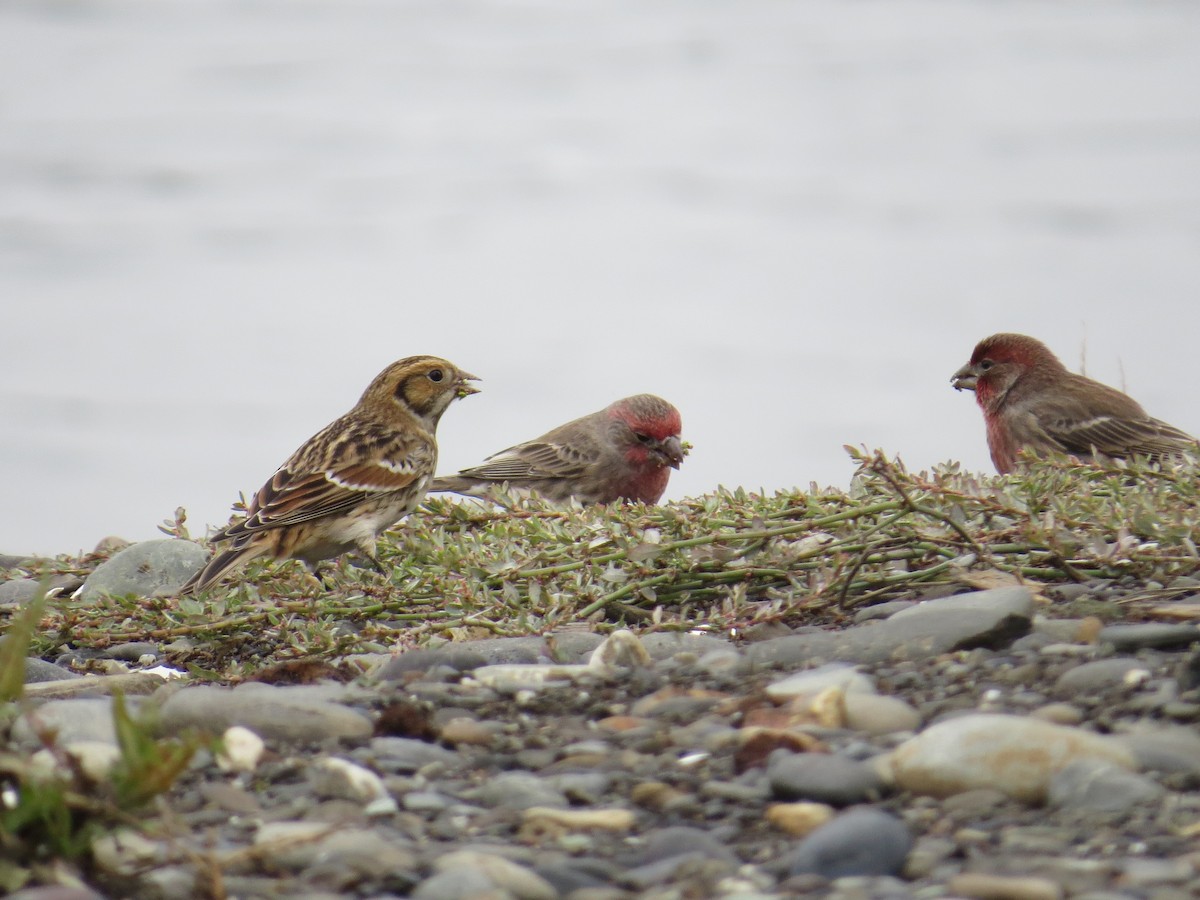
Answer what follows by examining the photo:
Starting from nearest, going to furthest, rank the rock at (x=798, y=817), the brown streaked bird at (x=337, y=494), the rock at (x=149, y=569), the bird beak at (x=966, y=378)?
the rock at (x=798, y=817) → the rock at (x=149, y=569) → the brown streaked bird at (x=337, y=494) → the bird beak at (x=966, y=378)

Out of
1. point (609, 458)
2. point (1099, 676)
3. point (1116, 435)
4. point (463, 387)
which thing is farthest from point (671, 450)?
point (1099, 676)

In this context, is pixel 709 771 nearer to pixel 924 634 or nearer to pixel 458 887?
pixel 458 887

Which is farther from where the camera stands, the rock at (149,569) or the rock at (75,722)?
the rock at (149,569)

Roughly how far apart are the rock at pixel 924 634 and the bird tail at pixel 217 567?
256 centimetres

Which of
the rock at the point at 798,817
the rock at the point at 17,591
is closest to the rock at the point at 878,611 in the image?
the rock at the point at 798,817

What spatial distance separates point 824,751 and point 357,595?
251 centimetres

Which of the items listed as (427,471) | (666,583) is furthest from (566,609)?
(427,471)

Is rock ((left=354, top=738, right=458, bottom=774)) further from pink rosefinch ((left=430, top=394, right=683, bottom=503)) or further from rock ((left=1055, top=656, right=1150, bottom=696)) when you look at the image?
pink rosefinch ((left=430, top=394, right=683, bottom=503))

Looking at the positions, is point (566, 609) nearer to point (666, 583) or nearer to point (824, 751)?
point (666, 583)

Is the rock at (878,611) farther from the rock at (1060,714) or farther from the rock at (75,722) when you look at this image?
the rock at (75,722)

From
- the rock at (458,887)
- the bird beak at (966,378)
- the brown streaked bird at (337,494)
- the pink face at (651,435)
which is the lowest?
the rock at (458,887)

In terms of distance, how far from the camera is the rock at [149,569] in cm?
625

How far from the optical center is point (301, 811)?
2.88m

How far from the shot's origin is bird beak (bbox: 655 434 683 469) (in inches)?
365
